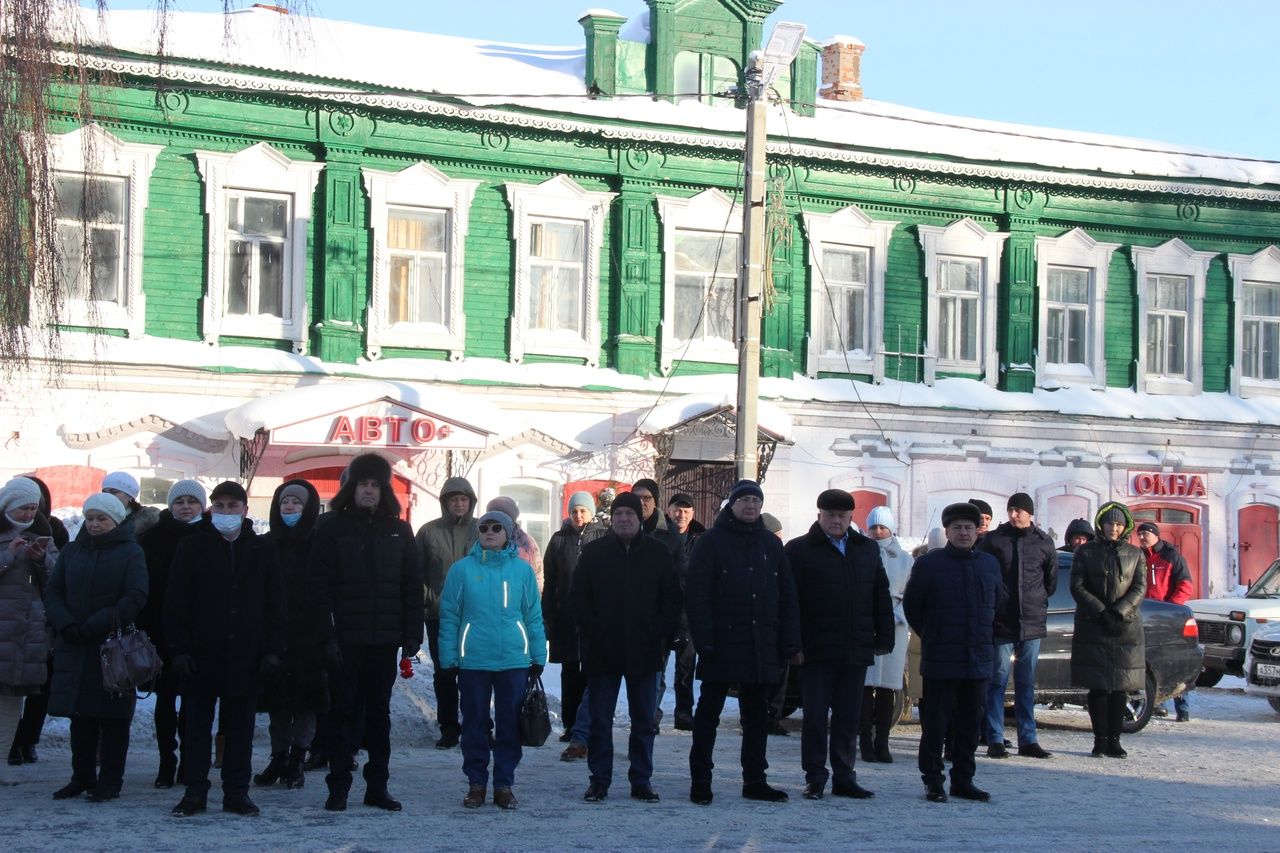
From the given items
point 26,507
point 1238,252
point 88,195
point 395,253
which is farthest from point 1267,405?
point 26,507

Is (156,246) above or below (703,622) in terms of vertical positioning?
above

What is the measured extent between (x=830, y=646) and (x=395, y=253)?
13994 millimetres

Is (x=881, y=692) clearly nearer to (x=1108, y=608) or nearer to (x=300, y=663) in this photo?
(x=1108, y=608)

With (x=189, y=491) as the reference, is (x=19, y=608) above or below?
below

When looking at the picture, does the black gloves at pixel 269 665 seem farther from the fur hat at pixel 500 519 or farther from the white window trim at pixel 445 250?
the white window trim at pixel 445 250

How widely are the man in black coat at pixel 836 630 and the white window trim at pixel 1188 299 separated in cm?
1788

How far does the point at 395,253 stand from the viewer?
77.9 feet

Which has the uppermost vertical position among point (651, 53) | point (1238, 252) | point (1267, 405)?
point (651, 53)

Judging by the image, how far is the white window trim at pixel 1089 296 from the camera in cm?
2722

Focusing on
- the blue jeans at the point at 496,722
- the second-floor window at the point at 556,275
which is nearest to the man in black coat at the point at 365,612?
the blue jeans at the point at 496,722

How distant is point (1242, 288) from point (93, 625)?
73.8 feet

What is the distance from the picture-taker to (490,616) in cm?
1017

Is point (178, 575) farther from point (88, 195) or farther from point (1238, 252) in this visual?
point (1238, 252)

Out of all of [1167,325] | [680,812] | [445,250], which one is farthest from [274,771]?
[1167,325]
